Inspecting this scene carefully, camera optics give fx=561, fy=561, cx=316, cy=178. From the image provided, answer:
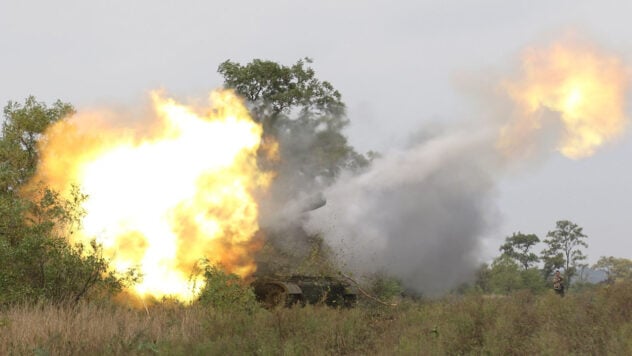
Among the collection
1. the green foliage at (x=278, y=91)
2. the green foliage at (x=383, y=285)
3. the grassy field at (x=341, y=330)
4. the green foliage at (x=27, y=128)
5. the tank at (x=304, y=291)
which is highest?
the green foliage at (x=278, y=91)

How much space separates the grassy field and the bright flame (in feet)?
11.0

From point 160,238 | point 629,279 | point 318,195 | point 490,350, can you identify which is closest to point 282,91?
point 318,195

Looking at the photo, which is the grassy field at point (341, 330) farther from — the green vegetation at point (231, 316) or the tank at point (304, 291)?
the tank at point (304, 291)

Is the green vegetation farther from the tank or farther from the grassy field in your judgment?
the tank

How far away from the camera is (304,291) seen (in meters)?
19.7

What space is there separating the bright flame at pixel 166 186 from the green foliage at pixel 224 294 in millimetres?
1538

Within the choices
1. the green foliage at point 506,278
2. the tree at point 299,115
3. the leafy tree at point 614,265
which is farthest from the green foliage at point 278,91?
the leafy tree at point 614,265

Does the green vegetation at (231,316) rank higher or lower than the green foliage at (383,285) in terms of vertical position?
lower

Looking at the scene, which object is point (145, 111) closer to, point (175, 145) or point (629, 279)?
point (175, 145)

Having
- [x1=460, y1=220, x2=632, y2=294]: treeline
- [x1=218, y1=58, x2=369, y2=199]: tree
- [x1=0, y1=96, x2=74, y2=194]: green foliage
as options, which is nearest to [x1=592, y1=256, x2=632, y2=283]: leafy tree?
[x1=460, y1=220, x2=632, y2=294]: treeline

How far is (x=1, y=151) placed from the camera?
27844mm

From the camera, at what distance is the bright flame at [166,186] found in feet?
61.1

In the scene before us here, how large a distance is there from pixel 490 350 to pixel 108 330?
829cm

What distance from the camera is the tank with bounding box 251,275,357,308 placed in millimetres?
18967
